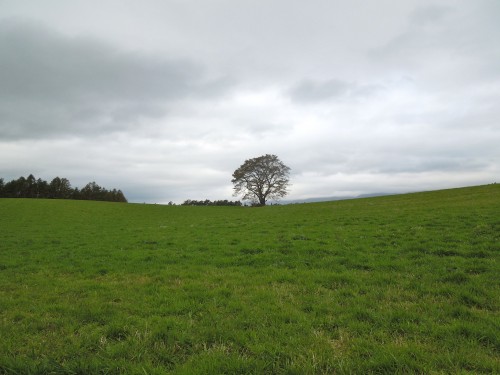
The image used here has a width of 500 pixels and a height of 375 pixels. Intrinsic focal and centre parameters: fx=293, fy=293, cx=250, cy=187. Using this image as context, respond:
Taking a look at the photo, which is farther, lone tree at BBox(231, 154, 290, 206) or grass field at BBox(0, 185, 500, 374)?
lone tree at BBox(231, 154, 290, 206)

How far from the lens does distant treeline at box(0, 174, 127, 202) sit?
118 m

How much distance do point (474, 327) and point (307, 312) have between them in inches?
130

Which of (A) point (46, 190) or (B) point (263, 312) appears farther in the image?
(A) point (46, 190)

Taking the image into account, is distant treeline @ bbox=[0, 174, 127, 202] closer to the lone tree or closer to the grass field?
the lone tree

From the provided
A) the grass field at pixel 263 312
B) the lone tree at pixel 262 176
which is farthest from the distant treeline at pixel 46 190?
the grass field at pixel 263 312

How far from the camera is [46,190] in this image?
121688 mm

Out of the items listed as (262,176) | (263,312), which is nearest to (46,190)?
(262,176)

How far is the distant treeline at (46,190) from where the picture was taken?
118 metres

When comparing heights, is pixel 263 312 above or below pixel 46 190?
below

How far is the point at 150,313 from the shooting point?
7168 millimetres

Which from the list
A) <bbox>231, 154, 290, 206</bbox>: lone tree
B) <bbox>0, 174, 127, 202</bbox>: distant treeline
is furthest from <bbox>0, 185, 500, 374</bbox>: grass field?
<bbox>0, 174, 127, 202</bbox>: distant treeline

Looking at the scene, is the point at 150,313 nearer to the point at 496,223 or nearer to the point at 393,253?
the point at 393,253

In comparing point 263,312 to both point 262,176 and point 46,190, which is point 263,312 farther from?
point 46,190

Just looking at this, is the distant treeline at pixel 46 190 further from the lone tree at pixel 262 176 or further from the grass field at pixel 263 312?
the grass field at pixel 263 312
